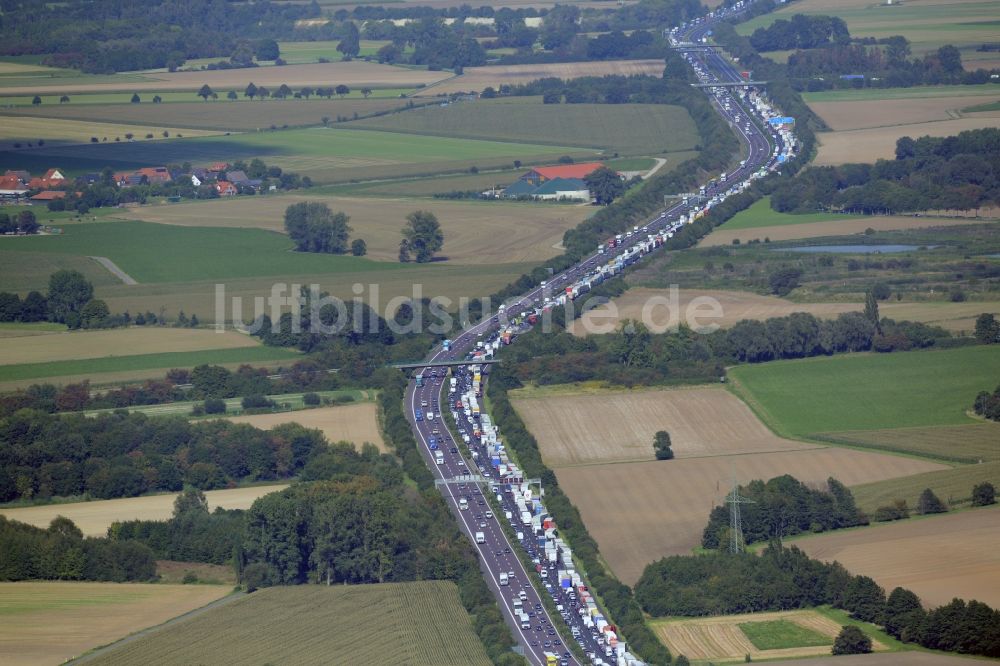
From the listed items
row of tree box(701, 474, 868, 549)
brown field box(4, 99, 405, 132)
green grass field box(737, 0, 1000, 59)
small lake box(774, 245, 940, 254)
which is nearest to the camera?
row of tree box(701, 474, 868, 549)

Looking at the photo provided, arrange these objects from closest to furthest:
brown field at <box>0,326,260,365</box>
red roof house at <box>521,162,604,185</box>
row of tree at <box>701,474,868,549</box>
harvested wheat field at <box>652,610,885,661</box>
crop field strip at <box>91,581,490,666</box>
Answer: crop field strip at <box>91,581,490,666</box> < harvested wheat field at <box>652,610,885,661</box> < row of tree at <box>701,474,868,549</box> < brown field at <box>0,326,260,365</box> < red roof house at <box>521,162,604,185</box>

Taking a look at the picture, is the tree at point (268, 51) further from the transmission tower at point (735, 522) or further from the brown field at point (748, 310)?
the transmission tower at point (735, 522)

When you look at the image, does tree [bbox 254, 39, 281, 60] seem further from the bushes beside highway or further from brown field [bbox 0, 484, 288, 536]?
brown field [bbox 0, 484, 288, 536]

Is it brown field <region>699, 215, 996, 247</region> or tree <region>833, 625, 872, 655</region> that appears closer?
tree <region>833, 625, 872, 655</region>

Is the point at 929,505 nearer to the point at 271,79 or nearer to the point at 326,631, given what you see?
the point at 326,631

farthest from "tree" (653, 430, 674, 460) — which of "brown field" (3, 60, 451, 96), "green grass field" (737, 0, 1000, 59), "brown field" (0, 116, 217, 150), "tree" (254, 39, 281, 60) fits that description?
"tree" (254, 39, 281, 60)

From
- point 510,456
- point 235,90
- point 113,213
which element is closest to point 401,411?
point 510,456

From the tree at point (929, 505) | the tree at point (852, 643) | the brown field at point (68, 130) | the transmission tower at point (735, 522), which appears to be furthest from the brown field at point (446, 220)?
the tree at point (852, 643)
